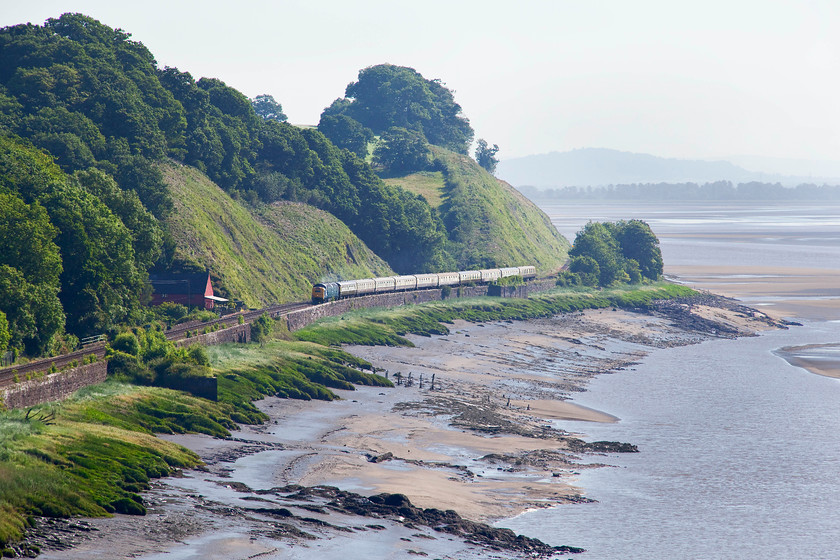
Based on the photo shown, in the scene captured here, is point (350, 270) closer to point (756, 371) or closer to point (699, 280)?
point (756, 371)

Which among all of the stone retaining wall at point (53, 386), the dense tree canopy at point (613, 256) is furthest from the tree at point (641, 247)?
the stone retaining wall at point (53, 386)

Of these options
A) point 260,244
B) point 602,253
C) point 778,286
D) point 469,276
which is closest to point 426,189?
point 602,253

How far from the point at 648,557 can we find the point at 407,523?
9.82 m

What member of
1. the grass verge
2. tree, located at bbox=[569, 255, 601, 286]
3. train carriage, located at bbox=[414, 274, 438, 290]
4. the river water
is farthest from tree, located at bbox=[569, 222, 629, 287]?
the river water

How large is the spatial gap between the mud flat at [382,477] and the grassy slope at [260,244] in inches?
1036

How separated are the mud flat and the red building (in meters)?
16.4

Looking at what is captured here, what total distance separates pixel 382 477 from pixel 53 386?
17.4m

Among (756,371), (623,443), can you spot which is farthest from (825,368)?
(623,443)

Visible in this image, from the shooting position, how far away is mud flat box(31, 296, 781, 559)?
118 ft

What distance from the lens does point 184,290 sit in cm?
9056

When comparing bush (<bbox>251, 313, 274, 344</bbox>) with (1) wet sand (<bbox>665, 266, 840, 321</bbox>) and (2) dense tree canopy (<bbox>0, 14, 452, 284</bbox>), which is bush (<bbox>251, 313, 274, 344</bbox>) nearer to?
(2) dense tree canopy (<bbox>0, 14, 452, 284</bbox>)

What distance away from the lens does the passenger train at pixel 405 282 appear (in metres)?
106

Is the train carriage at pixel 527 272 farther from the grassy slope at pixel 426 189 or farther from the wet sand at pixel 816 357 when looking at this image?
the wet sand at pixel 816 357

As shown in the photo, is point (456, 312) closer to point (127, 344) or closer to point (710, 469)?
point (127, 344)
